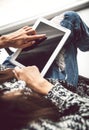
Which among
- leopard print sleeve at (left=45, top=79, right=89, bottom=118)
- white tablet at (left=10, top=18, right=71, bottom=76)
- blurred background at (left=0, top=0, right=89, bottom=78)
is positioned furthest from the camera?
blurred background at (left=0, top=0, right=89, bottom=78)

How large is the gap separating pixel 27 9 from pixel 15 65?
2.77 feet

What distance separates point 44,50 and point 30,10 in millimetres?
793

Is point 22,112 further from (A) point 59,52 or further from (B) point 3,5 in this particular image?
(B) point 3,5

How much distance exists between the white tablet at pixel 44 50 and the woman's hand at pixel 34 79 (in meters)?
0.06

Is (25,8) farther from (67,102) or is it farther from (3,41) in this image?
(67,102)

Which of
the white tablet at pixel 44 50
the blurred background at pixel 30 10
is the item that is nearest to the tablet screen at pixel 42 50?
the white tablet at pixel 44 50

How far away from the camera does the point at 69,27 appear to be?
1.20m

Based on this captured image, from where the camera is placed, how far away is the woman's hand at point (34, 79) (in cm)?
94

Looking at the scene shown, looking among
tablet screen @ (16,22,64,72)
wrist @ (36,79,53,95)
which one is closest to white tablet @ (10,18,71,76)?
tablet screen @ (16,22,64,72)

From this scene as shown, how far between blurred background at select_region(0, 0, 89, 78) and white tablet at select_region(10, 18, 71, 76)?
0.50m

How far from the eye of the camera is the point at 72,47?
1.21 m

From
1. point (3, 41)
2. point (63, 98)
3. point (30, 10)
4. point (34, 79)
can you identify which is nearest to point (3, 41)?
point (3, 41)

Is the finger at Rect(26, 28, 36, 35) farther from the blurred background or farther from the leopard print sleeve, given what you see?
the blurred background

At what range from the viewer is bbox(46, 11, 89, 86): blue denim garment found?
1.13 m
